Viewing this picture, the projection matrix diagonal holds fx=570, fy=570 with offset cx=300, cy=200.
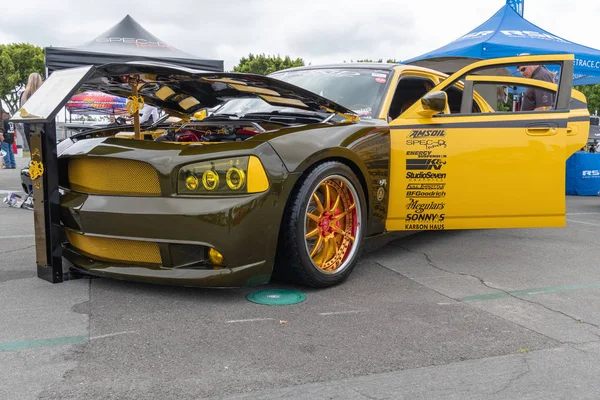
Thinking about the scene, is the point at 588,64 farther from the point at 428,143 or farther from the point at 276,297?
the point at 276,297

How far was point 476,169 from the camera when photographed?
4.01 meters

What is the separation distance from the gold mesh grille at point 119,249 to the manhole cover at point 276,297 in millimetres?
588

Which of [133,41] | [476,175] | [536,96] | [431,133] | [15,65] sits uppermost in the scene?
[15,65]

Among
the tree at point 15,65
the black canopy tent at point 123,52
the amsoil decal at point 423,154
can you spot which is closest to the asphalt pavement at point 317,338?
the amsoil decal at point 423,154

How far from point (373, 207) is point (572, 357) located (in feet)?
5.27

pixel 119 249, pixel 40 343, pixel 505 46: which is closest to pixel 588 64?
pixel 505 46

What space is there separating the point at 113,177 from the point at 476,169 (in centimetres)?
243

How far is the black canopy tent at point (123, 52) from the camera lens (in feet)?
37.6

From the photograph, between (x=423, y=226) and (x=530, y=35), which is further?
(x=530, y=35)

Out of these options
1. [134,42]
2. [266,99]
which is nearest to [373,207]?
[266,99]

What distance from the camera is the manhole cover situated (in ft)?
10.5

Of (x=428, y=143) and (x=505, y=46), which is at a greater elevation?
(x=505, y=46)

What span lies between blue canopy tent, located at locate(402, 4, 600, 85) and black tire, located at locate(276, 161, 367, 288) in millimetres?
7577

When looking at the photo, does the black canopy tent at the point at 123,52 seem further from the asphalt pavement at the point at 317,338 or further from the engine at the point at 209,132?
the asphalt pavement at the point at 317,338
